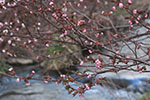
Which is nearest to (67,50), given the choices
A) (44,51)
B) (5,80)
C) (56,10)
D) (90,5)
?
(44,51)

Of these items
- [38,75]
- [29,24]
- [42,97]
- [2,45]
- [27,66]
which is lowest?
[42,97]

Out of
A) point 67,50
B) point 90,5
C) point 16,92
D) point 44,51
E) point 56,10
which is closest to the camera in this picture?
point 56,10

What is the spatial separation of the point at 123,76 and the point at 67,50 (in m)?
1.64

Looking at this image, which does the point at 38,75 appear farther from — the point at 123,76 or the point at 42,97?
the point at 123,76

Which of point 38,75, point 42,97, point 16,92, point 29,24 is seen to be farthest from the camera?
point 29,24

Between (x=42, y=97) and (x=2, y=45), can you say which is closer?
(x=42, y=97)

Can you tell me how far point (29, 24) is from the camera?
7.04 m

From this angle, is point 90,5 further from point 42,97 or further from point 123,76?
point 42,97

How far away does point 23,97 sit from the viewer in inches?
183

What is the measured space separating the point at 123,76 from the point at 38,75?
97.6 inches

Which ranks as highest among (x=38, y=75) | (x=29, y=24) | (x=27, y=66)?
(x=29, y=24)

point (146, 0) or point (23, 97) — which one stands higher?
point (146, 0)

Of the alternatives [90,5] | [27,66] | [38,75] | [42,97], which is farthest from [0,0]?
[90,5]

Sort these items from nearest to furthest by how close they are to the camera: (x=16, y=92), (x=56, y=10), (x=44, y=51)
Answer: (x=56, y=10), (x=16, y=92), (x=44, y=51)
